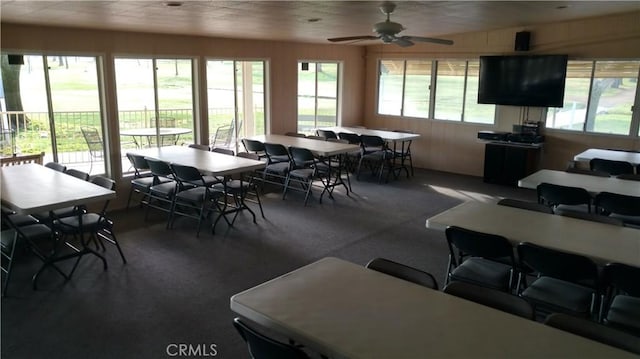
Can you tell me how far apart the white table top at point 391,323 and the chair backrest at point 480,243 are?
0.94 metres

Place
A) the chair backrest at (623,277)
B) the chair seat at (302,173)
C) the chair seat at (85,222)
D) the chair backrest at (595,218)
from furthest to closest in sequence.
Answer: the chair seat at (302,173), the chair seat at (85,222), the chair backrest at (595,218), the chair backrest at (623,277)

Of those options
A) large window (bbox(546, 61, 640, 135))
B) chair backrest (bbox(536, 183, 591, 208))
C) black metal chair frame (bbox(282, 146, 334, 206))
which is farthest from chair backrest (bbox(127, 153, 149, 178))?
large window (bbox(546, 61, 640, 135))

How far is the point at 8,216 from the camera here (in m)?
4.45

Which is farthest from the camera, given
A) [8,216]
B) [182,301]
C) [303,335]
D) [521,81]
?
[521,81]

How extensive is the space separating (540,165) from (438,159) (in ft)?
6.37

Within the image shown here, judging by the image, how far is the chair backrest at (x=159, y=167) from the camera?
5867 mm

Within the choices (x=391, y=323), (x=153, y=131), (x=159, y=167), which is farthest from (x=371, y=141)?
(x=391, y=323)

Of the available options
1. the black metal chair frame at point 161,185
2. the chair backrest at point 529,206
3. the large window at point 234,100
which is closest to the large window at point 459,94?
the large window at point 234,100

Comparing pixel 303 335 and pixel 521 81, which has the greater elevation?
pixel 521 81

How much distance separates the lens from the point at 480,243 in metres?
3.25

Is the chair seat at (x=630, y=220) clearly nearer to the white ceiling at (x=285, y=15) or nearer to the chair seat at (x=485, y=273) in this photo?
the chair seat at (x=485, y=273)

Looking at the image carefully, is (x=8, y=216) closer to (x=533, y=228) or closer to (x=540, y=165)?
(x=533, y=228)

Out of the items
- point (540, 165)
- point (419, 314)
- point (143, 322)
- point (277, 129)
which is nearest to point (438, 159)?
point (540, 165)

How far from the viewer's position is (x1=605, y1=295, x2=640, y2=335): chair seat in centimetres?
276
